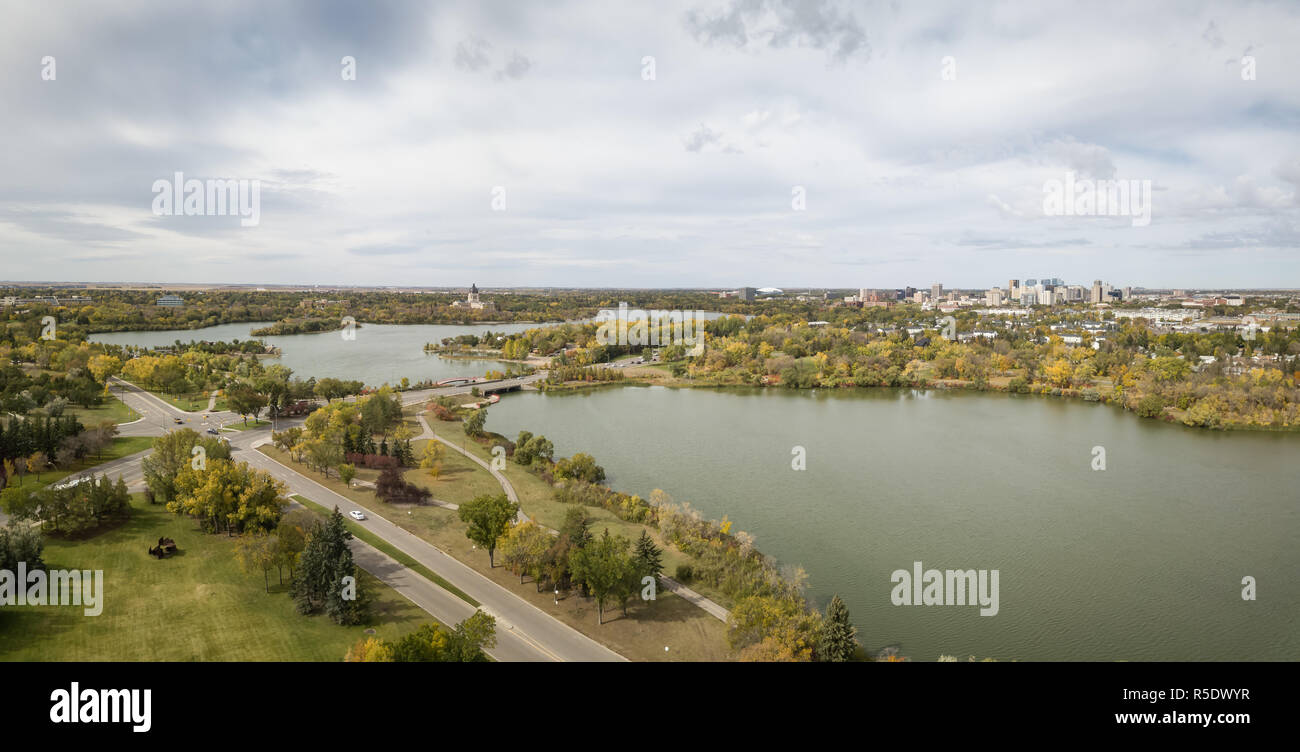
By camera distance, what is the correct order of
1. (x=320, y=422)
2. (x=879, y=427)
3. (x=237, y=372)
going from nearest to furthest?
(x=320, y=422)
(x=879, y=427)
(x=237, y=372)

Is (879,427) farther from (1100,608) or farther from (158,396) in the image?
(158,396)

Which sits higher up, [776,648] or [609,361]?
[609,361]

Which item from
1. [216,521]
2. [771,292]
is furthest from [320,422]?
[771,292]

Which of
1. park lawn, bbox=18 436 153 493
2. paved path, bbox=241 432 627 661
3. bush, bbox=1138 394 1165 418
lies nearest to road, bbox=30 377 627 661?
paved path, bbox=241 432 627 661

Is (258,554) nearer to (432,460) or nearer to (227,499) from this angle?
(227,499)

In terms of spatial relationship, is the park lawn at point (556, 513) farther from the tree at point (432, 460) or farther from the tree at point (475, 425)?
the tree at point (475, 425)

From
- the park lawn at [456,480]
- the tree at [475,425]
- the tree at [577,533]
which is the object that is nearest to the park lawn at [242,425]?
the park lawn at [456,480]
